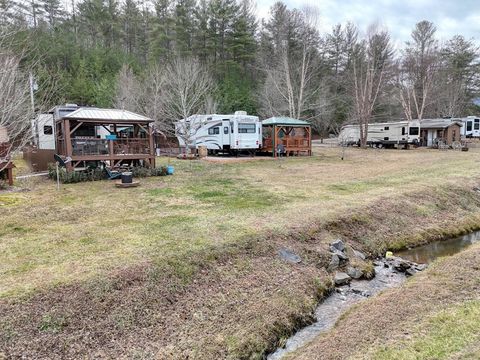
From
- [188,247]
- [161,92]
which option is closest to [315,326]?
[188,247]

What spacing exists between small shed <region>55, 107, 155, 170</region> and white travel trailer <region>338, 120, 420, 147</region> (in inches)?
703

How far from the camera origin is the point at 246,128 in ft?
70.6

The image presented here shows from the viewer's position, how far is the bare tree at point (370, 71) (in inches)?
1158

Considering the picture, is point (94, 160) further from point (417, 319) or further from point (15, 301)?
point (417, 319)

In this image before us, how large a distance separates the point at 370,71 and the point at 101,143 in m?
24.6

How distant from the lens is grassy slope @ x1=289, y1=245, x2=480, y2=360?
3.50 metres

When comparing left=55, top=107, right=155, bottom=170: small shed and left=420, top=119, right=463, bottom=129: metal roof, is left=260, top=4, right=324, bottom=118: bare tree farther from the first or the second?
left=55, top=107, right=155, bottom=170: small shed

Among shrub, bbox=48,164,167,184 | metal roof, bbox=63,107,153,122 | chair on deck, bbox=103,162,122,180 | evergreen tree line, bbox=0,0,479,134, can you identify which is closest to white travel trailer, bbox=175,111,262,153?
evergreen tree line, bbox=0,0,479,134

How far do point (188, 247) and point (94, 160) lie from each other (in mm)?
9243

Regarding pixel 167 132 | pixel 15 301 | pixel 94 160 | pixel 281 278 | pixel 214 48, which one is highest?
pixel 214 48

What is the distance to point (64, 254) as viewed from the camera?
5.52m

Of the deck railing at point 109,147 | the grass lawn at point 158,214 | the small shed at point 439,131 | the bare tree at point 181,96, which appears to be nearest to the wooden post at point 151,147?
the deck railing at point 109,147

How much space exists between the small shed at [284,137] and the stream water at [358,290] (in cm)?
1463

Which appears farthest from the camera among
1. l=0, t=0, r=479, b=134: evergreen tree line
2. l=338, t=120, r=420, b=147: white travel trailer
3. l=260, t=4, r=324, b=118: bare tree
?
l=0, t=0, r=479, b=134: evergreen tree line
